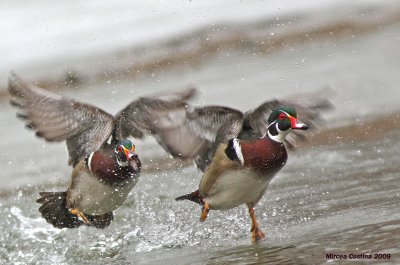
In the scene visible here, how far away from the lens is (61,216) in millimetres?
7621

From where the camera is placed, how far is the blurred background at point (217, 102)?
6.56 meters

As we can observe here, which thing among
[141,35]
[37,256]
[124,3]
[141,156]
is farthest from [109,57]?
[37,256]

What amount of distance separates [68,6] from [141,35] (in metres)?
2.12

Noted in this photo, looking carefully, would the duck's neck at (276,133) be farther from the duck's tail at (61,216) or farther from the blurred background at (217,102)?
the duck's tail at (61,216)

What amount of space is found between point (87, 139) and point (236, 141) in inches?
56.3

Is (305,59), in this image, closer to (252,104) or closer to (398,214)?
(252,104)

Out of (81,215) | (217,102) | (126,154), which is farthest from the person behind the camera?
(217,102)

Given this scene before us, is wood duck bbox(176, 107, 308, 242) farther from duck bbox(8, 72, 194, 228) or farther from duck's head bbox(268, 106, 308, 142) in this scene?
duck bbox(8, 72, 194, 228)

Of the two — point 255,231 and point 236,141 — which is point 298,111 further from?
point 255,231

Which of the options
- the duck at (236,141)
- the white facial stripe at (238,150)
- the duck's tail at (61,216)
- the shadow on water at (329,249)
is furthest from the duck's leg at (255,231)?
the duck's tail at (61,216)

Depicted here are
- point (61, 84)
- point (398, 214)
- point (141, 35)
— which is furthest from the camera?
point (141, 35)

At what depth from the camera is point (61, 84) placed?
14.4 metres

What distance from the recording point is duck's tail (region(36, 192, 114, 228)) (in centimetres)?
759

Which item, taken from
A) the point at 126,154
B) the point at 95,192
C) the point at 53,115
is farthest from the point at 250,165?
the point at 53,115
